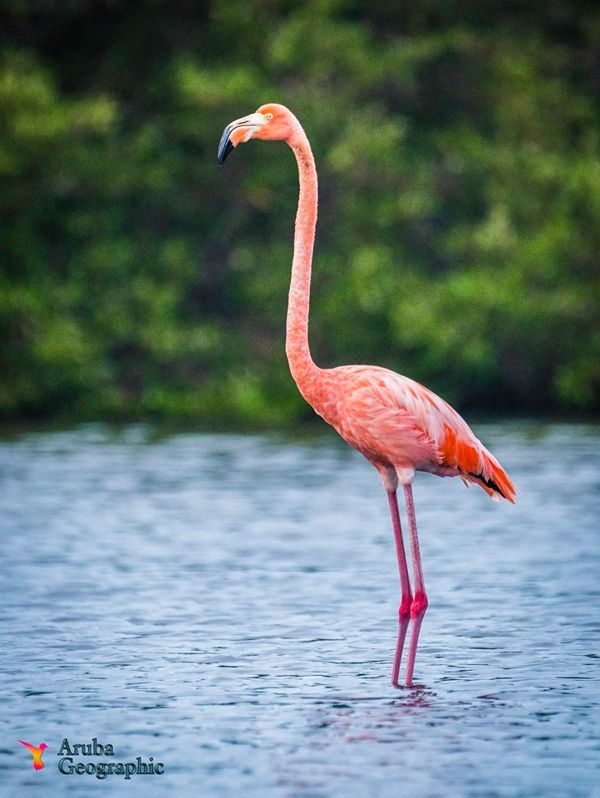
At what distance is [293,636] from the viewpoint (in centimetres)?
Answer: 859

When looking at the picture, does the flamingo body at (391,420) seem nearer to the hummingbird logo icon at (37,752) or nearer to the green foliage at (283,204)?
the hummingbird logo icon at (37,752)

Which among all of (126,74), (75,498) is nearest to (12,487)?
(75,498)

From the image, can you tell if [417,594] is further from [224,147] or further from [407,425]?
[224,147]

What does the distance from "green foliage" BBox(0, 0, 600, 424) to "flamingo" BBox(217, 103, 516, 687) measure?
16.3 meters

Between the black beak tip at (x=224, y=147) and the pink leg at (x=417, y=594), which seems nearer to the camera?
the black beak tip at (x=224, y=147)

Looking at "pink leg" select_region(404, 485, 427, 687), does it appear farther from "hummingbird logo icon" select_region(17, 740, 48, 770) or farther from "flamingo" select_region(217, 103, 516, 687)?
"hummingbird logo icon" select_region(17, 740, 48, 770)

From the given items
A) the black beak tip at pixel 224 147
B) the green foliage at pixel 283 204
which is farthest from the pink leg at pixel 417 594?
the green foliage at pixel 283 204

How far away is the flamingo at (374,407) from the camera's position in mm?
7527

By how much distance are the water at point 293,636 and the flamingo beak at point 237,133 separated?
2.42 meters

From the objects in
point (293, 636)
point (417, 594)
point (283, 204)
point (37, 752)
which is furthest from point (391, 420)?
point (283, 204)

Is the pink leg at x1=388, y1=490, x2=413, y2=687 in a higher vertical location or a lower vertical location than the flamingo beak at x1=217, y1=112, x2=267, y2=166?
lower

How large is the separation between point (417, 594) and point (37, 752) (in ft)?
7.59

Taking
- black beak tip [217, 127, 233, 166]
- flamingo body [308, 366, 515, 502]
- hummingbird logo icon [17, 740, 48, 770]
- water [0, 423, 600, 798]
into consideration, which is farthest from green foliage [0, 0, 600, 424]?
hummingbird logo icon [17, 740, 48, 770]

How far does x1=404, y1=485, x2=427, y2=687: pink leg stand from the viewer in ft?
24.1
